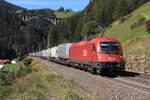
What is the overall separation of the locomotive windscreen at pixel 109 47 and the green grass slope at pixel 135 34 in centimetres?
329

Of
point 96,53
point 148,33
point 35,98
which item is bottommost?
point 35,98

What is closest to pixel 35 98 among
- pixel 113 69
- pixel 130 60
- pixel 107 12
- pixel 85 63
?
pixel 113 69

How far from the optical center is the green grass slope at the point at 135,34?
3813 centimetres

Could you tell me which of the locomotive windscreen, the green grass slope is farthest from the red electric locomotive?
the green grass slope

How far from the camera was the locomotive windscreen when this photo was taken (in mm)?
24853

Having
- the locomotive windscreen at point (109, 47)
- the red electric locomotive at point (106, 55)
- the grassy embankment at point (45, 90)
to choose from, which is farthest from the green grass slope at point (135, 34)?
the grassy embankment at point (45, 90)

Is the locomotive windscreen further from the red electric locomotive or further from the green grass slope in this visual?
the green grass slope

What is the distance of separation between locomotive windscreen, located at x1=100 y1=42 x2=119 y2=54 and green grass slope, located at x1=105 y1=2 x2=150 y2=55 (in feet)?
10.8

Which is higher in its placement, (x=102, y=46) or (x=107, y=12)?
(x=107, y=12)

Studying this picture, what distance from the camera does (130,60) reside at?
3434 centimetres

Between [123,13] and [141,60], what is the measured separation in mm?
79535

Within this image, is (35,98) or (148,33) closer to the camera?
(35,98)

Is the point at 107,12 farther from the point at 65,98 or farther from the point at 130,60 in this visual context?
the point at 65,98

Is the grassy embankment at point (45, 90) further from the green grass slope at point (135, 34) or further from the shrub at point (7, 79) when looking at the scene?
the shrub at point (7, 79)
